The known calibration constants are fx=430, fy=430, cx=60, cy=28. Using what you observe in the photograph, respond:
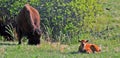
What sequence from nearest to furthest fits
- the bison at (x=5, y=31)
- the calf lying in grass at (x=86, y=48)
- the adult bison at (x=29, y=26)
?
the calf lying in grass at (x=86, y=48) < the adult bison at (x=29, y=26) < the bison at (x=5, y=31)

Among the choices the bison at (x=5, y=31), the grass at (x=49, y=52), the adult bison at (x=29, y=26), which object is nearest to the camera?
the grass at (x=49, y=52)

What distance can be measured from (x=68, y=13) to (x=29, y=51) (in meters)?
8.07

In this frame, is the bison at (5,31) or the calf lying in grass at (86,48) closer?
the calf lying in grass at (86,48)

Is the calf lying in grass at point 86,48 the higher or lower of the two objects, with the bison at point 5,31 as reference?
higher

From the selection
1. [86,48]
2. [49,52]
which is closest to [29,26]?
[49,52]

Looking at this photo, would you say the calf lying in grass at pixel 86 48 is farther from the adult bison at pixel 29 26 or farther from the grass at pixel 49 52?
the adult bison at pixel 29 26

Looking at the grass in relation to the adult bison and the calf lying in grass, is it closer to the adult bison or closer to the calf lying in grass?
the calf lying in grass

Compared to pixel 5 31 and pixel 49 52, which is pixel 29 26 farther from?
pixel 5 31

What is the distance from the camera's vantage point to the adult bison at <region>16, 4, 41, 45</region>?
16.5 m

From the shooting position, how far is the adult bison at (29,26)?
16506 millimetres

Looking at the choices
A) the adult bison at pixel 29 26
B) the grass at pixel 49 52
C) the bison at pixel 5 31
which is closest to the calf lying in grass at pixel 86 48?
the grass at pixel 49 52

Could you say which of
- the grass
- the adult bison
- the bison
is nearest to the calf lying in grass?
the grass

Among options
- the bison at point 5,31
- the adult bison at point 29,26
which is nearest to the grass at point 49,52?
the adult bison at point 29,26

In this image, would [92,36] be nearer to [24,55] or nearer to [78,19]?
[78,19]
